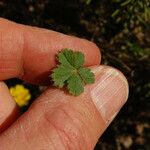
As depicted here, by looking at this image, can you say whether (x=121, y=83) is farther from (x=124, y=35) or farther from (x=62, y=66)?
(x=124, y=35)

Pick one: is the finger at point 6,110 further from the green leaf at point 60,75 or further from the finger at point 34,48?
the green leaf at point 60,75

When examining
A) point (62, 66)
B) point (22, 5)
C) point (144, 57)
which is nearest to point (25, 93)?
point (22, 5)

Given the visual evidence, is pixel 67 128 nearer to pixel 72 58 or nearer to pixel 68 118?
pixel 68 118

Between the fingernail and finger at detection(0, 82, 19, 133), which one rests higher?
the fingernail

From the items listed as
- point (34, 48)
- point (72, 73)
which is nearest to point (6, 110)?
point (34, 48)

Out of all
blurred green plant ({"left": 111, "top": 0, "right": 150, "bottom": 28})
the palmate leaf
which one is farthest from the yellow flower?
the palmate leaf

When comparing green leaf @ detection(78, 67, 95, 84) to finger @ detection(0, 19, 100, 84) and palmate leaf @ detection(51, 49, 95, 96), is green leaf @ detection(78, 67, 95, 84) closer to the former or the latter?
palmate leaf @ detection(51, 49, 95, 96)

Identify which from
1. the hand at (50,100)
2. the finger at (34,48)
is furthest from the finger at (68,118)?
the finger at (34,48)

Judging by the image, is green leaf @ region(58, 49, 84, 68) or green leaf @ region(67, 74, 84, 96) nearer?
green leaf @ region(67, 74, 84, 96)
